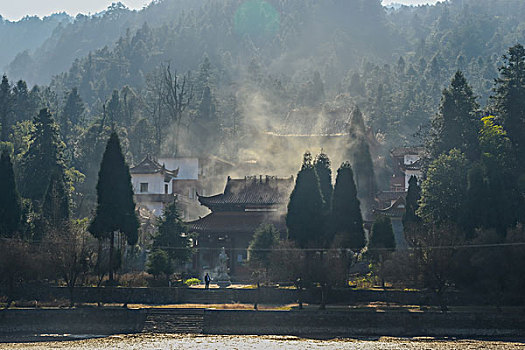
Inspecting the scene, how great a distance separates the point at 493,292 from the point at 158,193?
4703 cm

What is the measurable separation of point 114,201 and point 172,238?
24.2ft

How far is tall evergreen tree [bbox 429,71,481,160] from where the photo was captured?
53272 millimetres

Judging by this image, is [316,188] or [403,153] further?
[403,153]

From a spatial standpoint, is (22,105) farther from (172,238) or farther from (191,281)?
(191,281)

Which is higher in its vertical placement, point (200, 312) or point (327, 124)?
point (327, 124)

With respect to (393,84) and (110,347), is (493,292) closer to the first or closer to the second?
(110,347)

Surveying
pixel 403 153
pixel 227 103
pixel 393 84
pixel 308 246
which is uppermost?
pixel 393 84

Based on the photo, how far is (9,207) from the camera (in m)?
45.7

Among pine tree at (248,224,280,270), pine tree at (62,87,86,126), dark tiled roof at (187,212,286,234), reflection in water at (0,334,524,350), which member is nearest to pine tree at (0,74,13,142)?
dark tiled roof at (187,212,286,234)

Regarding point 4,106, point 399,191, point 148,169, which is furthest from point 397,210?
point 4,106

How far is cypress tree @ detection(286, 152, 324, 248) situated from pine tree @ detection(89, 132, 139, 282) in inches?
368

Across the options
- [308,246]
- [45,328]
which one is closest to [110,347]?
[45,328]

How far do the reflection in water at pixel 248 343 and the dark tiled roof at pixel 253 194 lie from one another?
23.2 m

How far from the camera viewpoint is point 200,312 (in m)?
39.0
